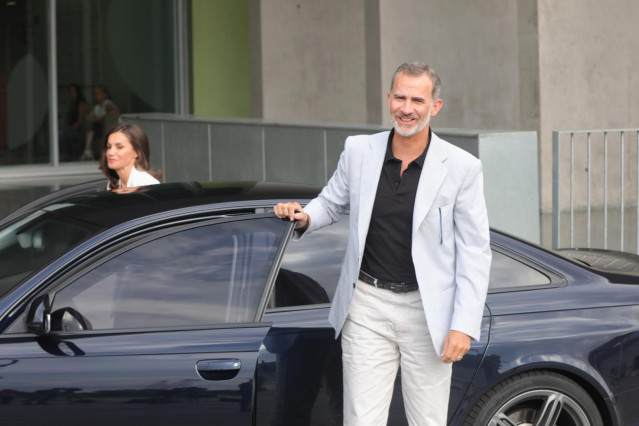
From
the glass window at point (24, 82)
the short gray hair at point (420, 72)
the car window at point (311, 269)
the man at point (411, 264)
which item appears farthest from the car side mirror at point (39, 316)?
the glass window at point (24, 82)

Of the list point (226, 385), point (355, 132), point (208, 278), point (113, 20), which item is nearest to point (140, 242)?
point (208, 278)

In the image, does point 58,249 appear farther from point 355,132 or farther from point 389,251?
point 355,132

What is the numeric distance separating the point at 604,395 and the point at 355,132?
4504mm

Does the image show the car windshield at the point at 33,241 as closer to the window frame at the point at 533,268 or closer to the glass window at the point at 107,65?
the window frame at the point at 533,268

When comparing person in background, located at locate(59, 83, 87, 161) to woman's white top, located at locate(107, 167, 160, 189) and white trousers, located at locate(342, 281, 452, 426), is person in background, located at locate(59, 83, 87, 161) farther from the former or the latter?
white trousers, located at locate(342, 281, 452, 426)

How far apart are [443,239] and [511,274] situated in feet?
2.38

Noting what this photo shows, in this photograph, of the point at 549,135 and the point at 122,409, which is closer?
the point at 122,409

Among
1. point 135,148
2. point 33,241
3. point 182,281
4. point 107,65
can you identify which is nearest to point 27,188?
point 107,65

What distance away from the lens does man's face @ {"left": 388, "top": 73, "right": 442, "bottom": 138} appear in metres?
3.57

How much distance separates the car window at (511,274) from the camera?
419 centimetres

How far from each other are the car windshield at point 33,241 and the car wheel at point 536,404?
5.32 feet

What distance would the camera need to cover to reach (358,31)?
1493 cm

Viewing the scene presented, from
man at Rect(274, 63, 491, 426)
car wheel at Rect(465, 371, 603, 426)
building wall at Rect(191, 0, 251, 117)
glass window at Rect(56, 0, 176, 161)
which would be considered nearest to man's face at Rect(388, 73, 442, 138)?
man at Rect(274, 63, 491, 426)

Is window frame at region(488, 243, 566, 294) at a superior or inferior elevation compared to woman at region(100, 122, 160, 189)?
inferior
